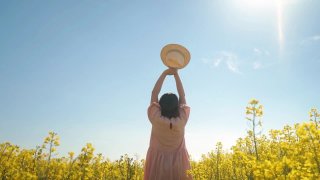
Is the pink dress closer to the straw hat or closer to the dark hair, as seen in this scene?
the dark hair

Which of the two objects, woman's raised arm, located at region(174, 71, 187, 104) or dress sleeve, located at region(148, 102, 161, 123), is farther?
woman's raised arm, located at region(174, 71, 187, 104)

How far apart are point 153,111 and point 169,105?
290 mm

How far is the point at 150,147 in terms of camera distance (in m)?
4.75

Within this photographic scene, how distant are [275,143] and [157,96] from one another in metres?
5.08

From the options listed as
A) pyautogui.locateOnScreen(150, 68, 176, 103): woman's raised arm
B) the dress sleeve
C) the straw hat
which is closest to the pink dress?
the dress sleeve

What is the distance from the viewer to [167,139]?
14.7 feet

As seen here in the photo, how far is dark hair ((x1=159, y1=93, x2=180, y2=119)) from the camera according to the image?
4.30 m

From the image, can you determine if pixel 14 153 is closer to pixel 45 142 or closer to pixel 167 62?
pixel 45 142

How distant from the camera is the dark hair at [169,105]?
4305 millimetres

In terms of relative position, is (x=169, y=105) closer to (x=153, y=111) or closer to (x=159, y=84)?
(x=153, y=111)

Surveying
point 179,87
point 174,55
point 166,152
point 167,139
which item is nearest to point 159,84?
point 179,87

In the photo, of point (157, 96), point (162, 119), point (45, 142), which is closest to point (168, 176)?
point (162, 119)

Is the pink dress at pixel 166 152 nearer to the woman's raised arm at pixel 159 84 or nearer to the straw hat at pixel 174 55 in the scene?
the woman's raised arm at pixel 159 84

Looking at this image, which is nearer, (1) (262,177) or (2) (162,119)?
(1) (262,177)
